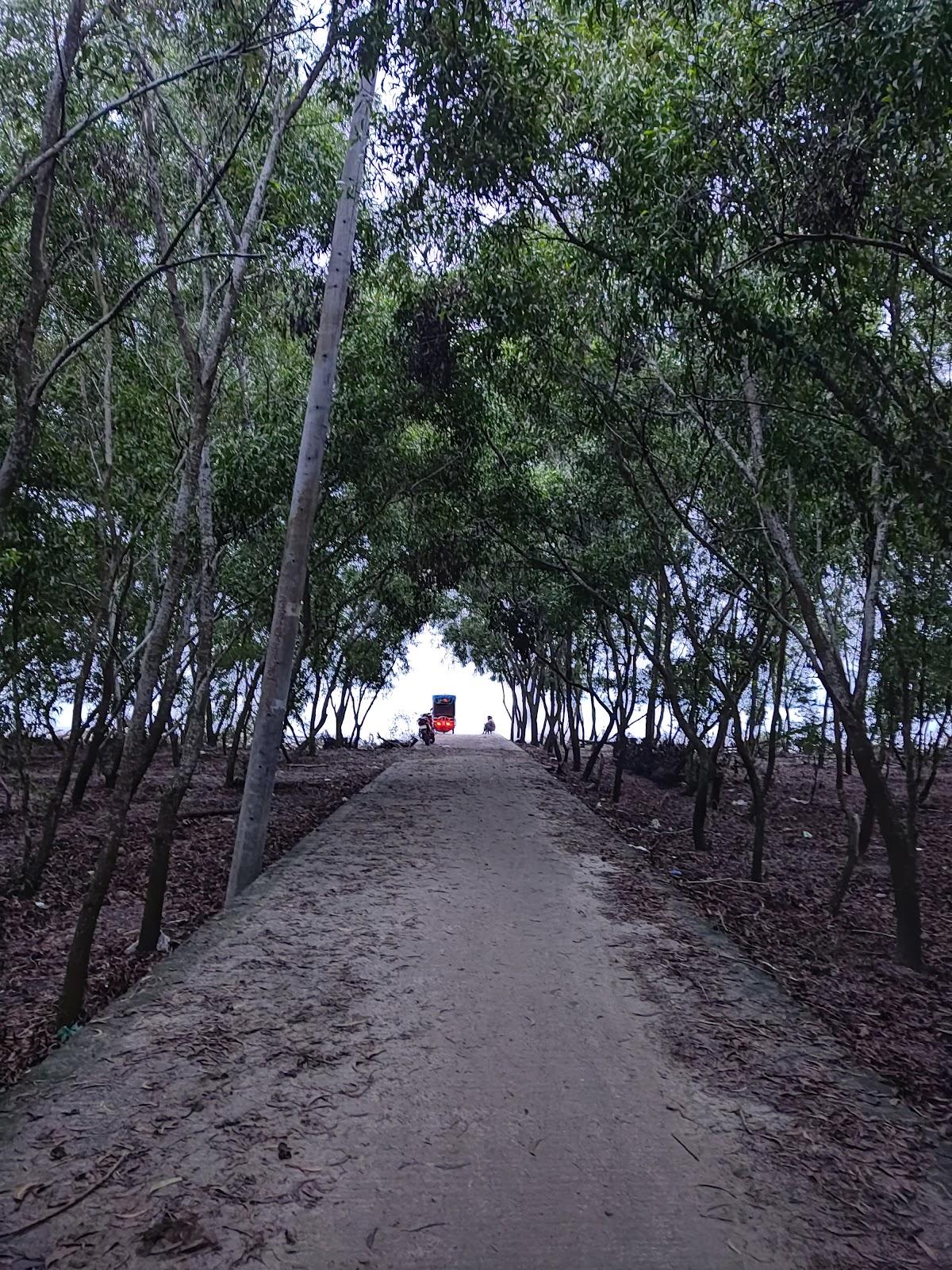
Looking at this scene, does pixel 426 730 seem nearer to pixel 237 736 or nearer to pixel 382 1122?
pixel 237 736

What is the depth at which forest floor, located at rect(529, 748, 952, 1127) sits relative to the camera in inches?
188

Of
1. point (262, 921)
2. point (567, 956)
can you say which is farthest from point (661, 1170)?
point (262, 921)

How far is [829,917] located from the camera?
304 inches

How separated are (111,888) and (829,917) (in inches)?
283

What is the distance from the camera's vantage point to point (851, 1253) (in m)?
2.63

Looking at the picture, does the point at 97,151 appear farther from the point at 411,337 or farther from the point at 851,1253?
the point at 851,1253

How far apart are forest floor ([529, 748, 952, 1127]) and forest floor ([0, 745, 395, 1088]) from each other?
13.6 feet

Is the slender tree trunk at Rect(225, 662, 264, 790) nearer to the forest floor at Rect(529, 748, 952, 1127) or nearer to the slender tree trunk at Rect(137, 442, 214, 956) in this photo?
the forest floor at Rect(529, 748, 952, 1127)

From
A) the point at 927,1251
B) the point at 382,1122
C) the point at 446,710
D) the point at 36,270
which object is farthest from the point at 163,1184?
the point at 446,710

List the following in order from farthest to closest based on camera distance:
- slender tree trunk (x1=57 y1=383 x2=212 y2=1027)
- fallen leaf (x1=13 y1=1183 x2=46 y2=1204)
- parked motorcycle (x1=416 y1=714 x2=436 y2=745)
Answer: parked motorcycle (x1=416 y1=714 x2=436 y2=745)
slender tree trunk (x1=57 y1=383 x2=212 y2=1027)
fallen leaf (x1=13 y1=1183 x2=46 y2=1204)

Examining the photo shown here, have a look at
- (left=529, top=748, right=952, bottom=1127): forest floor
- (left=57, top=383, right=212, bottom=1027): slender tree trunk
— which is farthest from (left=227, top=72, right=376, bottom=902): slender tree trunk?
(left=529, top=748, right=952, bottom=1127): forest floor

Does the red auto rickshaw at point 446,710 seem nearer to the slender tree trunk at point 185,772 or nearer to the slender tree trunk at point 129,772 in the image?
the slender tree trunk at point 185,772

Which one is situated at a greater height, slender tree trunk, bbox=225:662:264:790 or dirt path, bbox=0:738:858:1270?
slender tree trunk, bbox=225:662:264:790

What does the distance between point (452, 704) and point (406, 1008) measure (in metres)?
48.3
